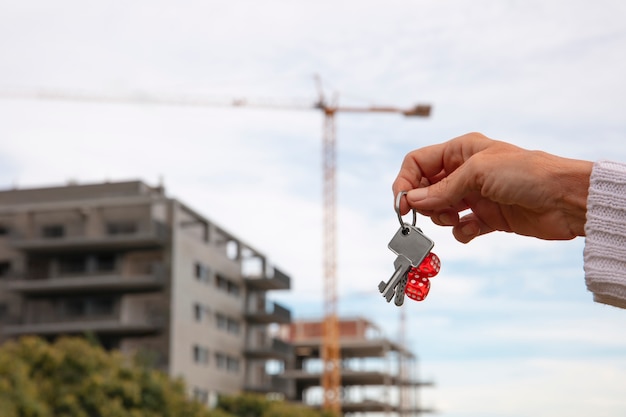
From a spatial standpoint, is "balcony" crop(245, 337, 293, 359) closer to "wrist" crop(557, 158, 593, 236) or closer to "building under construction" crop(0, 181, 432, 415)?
"building under construction" crop(0, 181, 432, 415)

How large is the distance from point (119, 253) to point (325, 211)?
93.1ft

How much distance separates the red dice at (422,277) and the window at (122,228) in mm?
50453

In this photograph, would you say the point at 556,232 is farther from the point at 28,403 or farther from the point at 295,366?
the point at 295,366

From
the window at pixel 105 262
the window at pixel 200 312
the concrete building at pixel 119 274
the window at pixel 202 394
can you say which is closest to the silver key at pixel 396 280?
the concrete building at pixel 119 274

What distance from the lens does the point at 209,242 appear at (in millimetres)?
57469

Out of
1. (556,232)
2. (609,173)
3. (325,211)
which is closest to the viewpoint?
(609,173)

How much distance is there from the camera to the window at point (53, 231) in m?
53.3

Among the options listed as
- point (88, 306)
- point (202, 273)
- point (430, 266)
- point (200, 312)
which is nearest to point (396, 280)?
point (430, 266)

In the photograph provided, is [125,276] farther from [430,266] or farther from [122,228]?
[430,266]

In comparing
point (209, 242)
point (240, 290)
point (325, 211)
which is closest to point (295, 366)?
point (325, 211)

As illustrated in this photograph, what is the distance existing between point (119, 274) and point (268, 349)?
14658 millimetres

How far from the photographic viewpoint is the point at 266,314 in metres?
62.8

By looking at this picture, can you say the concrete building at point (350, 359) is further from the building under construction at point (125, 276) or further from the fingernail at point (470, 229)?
the fingernail at point (470, 229)

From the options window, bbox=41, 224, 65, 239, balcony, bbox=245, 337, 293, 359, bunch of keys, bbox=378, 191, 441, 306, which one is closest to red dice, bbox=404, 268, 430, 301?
bunch of keys, bbox=378, 191, 441, 306
